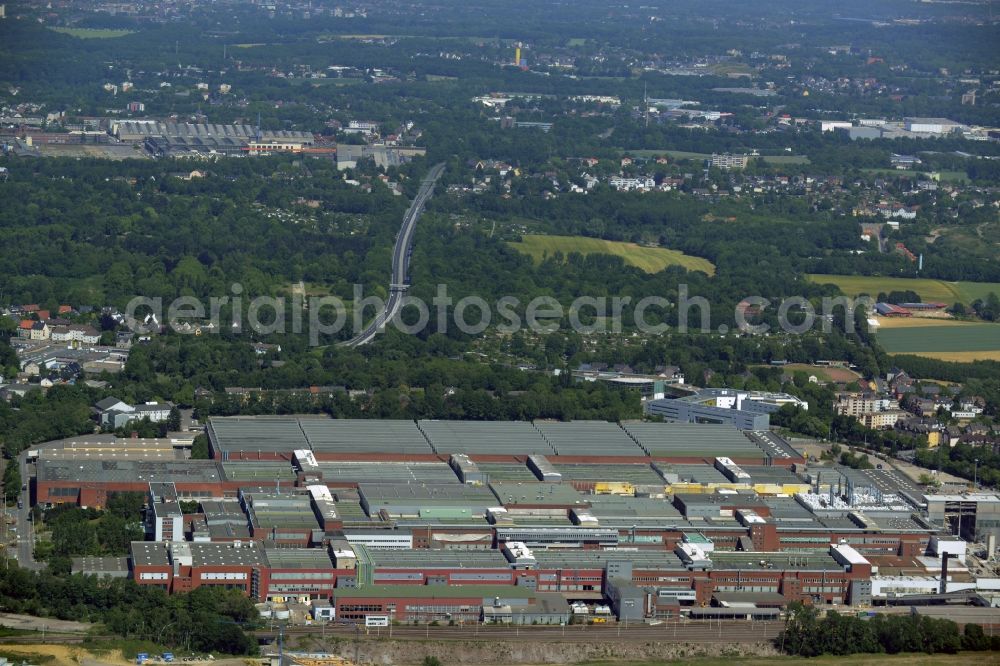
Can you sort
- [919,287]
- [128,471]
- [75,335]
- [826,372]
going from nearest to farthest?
1. [128,471]
2. [826,372]
3. [75,335]
4. [919,287]

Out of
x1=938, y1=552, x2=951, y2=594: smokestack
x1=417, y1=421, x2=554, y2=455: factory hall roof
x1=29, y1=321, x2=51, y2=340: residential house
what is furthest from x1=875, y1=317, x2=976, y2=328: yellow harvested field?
x1=938, y1=552, x2=951, y2=594: smokestack

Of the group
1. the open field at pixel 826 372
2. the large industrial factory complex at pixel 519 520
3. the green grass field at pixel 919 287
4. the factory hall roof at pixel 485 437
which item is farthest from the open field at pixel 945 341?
the factory hall roof at pixel 485 437

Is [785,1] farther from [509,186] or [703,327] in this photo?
[703,327]

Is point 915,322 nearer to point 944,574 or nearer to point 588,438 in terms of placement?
point 588,438

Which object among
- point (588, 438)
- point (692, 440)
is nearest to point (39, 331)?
point (588, 438)

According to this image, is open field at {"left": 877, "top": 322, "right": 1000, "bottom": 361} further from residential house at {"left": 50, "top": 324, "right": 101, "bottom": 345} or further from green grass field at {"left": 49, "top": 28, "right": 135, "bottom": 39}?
green grass field at {"left": 49, "top": 28, "right": 135, "bottom": 39}

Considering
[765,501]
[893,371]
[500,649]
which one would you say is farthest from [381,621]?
[893,371]
